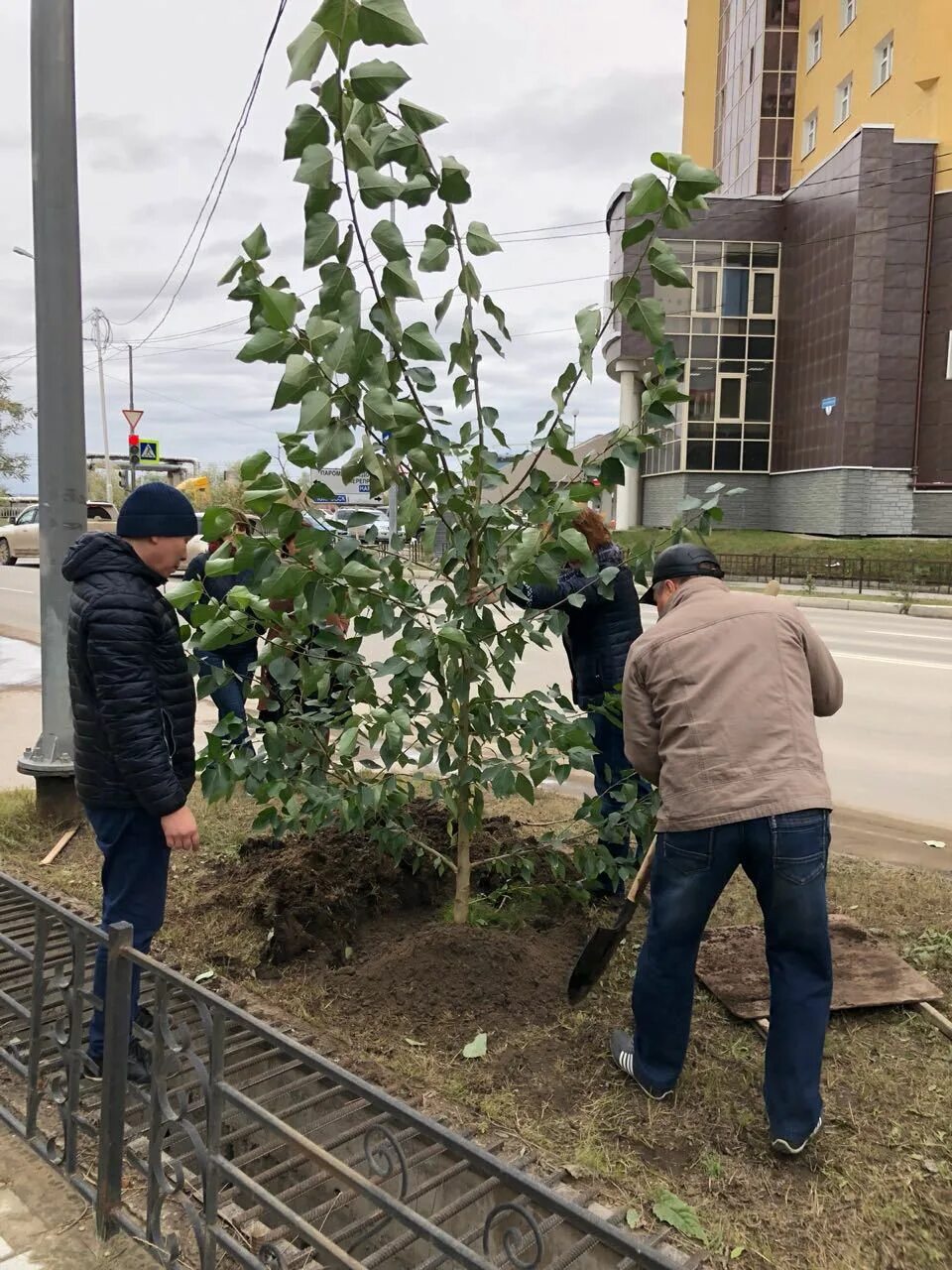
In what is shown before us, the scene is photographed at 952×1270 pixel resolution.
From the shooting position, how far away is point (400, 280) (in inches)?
102

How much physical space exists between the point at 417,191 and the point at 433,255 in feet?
0.53

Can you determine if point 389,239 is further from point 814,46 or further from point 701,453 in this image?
point 814,46

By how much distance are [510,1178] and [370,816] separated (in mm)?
1994

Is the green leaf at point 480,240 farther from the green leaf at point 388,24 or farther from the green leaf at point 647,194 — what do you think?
the green leaf at point 388,24

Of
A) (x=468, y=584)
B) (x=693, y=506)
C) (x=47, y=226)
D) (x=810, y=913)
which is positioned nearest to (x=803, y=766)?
(x=810, y=913)

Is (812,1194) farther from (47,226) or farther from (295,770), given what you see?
(47,226)

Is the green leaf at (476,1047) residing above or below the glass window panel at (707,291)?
below

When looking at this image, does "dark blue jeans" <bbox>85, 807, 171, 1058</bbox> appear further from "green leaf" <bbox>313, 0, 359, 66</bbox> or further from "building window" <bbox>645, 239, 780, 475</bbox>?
"building window" <bbox>645, 239, 780, 475</bbox>

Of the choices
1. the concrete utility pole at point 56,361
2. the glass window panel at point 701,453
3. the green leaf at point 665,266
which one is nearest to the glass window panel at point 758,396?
the glass window panel at point 701,453

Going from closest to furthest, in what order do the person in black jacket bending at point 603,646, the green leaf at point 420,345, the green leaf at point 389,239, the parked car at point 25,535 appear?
the green leaf at point 389,239, the green leaf at point 420,345, the person in black jacket bending at point 603,646, the parked car at point 25,535

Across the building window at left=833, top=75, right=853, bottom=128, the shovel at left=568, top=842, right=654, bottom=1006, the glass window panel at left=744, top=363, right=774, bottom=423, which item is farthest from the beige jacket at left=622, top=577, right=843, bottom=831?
the building window at left=833, top=75, right=853, bottom=128

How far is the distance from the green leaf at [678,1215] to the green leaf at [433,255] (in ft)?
7.99

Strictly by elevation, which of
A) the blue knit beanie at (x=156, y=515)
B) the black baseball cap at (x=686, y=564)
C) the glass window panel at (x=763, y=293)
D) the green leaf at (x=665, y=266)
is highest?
the glass window panel at (x=763, y=293)

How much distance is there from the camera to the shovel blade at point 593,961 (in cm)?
328
